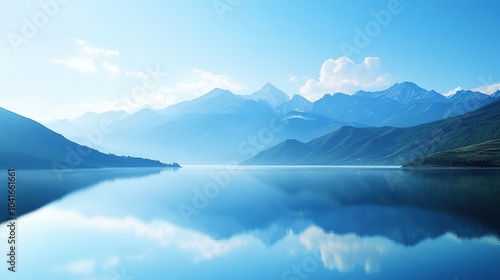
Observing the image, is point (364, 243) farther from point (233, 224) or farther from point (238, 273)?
point (233, 224)

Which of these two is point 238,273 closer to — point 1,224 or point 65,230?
point 65,230

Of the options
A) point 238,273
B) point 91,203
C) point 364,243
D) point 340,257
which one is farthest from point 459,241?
point 91,203

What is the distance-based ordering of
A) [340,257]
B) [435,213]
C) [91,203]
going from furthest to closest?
1. [91,203]
2. [435,213]
3. [340,257]

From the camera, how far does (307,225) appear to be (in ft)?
172

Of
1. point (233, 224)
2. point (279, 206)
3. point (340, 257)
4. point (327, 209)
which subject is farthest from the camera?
point (279, 206)

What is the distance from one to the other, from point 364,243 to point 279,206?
111 feet

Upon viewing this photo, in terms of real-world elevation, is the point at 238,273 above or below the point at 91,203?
below

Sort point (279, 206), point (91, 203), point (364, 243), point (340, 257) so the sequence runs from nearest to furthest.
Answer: point (340, 257), point (364, 243), point (279, 206), point (91, 203)

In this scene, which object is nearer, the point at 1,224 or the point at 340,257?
the point at 340,257

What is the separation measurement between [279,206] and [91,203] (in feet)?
136

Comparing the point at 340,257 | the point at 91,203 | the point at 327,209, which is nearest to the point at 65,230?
the point at 91,203

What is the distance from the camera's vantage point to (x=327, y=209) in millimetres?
68312

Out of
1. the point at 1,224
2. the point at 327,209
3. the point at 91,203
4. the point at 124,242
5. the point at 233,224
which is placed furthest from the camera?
the point at 91,203

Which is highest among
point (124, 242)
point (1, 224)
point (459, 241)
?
point (1, 224)
